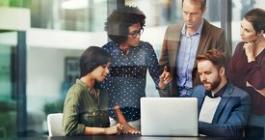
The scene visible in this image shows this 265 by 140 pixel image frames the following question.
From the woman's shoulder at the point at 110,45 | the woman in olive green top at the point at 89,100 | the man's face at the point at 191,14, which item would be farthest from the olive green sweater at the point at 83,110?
the man's face at the point at 191,14

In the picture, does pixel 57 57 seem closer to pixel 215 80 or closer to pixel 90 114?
pixel 90 114

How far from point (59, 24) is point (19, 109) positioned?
0.77 metres

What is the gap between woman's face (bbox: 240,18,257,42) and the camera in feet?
10.3

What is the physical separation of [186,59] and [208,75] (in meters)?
0.21

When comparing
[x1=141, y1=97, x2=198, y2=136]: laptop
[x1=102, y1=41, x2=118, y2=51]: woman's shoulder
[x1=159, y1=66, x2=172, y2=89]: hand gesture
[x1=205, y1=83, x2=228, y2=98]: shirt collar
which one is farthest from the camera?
[x1=102, y1=41, x2=118, y2=51]: woman's shoulder

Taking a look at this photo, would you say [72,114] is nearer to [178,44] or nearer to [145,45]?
[145,45]

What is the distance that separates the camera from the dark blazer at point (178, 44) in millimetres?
3207

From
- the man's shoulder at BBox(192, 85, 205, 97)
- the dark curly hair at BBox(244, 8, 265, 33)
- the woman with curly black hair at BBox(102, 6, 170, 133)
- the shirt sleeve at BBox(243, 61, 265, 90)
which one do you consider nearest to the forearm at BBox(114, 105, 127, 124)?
the woman with curly black hair at BBox(102, 6, 170, 133)

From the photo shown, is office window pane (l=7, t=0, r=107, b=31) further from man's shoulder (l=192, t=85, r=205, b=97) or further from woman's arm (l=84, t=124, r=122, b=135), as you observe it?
man's shoulder (l=192, t=85, r=205, b=97)

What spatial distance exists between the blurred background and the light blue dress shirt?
2.02 ft

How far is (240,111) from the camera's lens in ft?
10.5

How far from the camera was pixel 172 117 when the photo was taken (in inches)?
123

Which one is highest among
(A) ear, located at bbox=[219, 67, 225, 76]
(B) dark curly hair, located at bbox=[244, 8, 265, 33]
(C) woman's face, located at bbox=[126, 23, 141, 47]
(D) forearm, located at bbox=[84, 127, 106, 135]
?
(B) dark curly hair, located at bbox=[244, 8, 265, 33]

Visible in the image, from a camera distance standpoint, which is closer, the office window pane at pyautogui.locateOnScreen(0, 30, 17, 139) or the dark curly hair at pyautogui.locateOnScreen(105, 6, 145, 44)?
the dark curly hair at pyautogui.locateOnScreen(105, 6, 145, 44)
